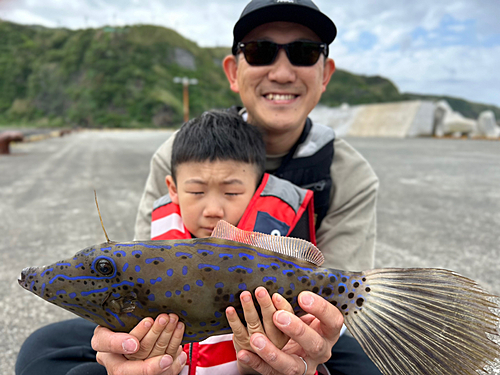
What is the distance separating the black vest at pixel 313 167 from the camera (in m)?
2.45

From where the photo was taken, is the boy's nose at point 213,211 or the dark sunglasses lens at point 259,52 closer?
the boy's nose at point 213,211

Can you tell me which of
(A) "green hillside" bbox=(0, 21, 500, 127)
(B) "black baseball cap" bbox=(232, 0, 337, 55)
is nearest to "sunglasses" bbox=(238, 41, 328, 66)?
(B) "black baseball cap" bbox=(232, 0, 337, 55)

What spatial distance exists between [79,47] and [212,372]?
342ft

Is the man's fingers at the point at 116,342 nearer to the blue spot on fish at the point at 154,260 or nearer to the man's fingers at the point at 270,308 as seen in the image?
the blue spot on fish at the point at 154,260

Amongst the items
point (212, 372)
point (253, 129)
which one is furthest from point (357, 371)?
point (253, 129)

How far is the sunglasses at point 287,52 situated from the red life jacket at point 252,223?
2.73ft

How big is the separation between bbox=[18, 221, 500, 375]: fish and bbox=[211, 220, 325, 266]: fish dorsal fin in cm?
4

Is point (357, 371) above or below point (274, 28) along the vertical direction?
below

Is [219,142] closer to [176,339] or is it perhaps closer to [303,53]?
[303,53]

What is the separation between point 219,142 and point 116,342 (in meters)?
1.13

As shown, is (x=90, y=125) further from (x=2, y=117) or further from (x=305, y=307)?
(x=305, y=307)

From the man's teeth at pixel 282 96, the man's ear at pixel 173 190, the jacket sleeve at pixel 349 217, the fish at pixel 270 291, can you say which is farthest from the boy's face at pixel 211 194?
the jacket sleeve at pixel 349 217

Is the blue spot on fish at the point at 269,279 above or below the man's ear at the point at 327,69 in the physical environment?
below

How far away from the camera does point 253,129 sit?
7.36 ft
